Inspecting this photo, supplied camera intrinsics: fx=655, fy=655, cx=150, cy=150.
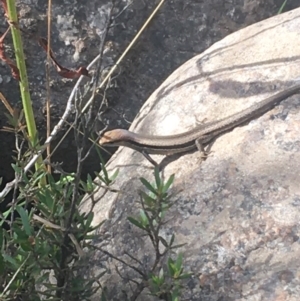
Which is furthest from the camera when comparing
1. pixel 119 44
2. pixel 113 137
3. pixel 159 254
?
pixel 119 44

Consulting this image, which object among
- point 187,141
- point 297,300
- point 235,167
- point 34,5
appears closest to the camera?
point 297,300

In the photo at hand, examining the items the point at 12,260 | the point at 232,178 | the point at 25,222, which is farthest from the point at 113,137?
the point at 12,260

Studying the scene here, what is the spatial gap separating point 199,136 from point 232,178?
417 mm

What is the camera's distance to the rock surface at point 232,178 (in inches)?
107

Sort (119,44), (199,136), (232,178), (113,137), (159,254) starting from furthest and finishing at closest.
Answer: (119,44) < (113,137) < (199,136) < (232,178) < (159,254)

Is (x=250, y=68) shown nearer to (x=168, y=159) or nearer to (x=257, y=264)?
(x=168, y=159)

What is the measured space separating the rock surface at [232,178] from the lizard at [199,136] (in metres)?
0.04

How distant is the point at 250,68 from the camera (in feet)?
12.6

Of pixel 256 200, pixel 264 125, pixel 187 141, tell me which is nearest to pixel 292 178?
pixel 256 200

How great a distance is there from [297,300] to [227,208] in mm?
601

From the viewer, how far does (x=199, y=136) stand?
347cm

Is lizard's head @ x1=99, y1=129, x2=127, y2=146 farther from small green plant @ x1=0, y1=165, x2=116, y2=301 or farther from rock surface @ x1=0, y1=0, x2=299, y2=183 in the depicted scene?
small green plant @ x1=0, y1=165, x2=116, y2=301

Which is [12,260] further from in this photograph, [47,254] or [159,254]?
[159,254]

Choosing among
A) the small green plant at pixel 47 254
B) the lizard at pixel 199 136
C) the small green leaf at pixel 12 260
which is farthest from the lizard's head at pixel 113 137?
the small green leaf at pixel 12 260
